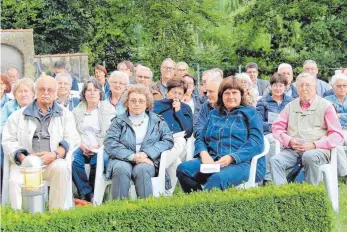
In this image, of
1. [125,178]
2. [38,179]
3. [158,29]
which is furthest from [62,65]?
[158,29]

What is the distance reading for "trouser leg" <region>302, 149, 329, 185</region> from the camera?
5.92 m

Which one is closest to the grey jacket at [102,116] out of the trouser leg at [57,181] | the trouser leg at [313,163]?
the trouser leg at [57,181]

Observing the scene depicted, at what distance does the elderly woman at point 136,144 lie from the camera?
17.9 ft

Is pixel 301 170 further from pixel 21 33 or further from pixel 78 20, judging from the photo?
pixel 78 20

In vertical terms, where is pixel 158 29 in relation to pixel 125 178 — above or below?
above

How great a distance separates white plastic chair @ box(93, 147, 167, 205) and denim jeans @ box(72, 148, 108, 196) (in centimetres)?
40

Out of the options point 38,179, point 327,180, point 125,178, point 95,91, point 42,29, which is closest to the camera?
point 38,179

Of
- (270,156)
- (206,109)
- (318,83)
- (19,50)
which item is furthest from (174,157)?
(19,50)

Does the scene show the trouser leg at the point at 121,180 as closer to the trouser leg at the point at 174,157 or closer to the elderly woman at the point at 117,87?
the trouser leg at the point at 174,157

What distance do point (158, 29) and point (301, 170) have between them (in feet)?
38.4

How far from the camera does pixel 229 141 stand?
556 centimetres

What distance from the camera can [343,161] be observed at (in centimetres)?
681

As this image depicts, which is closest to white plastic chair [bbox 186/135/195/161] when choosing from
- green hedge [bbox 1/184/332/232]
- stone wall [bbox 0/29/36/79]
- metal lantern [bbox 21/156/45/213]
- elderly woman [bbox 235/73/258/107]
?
elderly woman [bbox 235/73/258/107]

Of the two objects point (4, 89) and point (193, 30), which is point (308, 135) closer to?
point (4, 89)
